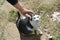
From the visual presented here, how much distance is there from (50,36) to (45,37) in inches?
3.7

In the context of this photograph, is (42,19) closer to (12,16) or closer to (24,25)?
(12,16)

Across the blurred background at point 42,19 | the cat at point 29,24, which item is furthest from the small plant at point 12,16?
the cat at point 29,24

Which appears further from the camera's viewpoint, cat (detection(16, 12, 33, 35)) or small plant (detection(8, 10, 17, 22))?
small plant (detection(8, 10, 17, 22))

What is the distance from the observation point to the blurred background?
14.9 ft

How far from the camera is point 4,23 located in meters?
4.84

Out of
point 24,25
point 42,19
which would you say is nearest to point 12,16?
point 42,19

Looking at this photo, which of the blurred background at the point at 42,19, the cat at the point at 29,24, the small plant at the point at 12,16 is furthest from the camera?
the small plant at the point at 12,16

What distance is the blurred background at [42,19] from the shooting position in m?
4.55

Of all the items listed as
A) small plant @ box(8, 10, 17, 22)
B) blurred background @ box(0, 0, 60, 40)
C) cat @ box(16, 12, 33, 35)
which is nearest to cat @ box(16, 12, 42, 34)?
cat @ box(16, 12, 33, 35)

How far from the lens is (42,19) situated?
16.0 feet

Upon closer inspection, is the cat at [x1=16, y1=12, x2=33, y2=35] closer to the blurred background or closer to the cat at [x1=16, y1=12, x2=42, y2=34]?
the cat at [x1=16, y1=12, x2=42, y2=34]

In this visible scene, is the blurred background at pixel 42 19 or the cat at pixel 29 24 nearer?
the cat at pixel 29 24

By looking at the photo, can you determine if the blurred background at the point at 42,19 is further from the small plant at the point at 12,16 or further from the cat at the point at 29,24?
the cat at the point at 29,24

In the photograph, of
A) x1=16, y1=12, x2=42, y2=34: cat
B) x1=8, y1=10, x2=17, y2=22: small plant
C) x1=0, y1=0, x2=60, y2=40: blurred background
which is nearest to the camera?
x1=16, y1=12, x2=42, y2=34: cat
